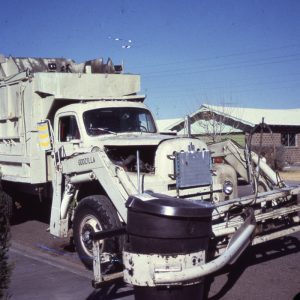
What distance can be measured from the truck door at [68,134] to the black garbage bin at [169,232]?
3.93 m

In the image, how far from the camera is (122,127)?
891cm

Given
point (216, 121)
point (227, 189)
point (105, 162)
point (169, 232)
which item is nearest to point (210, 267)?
point (169, 232)

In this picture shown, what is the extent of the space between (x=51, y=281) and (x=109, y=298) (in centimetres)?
121

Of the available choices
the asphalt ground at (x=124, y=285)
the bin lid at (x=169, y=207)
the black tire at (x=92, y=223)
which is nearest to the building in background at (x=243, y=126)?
the asphalt ground at (x=124, y=285)

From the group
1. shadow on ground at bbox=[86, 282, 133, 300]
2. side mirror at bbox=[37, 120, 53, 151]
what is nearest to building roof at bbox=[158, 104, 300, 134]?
side mirror at bbox=[37, 120, 53, 151]

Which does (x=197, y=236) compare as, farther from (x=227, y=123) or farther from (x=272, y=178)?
(x=227, y=123)

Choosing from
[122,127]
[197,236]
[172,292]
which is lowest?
[172,292]

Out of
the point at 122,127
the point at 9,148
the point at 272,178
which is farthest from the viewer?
the point at 9,148

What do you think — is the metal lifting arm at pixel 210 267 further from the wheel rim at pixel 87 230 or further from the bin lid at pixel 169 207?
the wheel rim at pixel 87 230

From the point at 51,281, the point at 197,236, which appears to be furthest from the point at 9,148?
the point at 197,236

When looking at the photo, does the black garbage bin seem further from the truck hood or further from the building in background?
the building in background

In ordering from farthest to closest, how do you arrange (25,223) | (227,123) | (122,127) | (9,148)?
(227,123)
(25,223)
(9,148)
(122,127)

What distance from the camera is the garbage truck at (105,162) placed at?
6.55m

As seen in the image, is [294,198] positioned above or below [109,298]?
above
